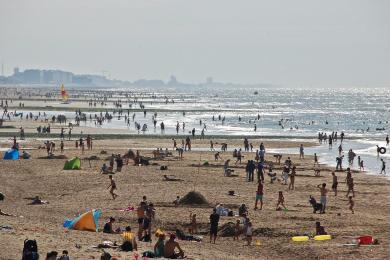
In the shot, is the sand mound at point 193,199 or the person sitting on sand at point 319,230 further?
the sand mound at point 193,199

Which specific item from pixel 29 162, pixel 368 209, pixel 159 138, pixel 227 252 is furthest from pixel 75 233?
pixel 159 138

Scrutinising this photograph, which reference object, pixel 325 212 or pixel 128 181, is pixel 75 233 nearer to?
pixel 325 212

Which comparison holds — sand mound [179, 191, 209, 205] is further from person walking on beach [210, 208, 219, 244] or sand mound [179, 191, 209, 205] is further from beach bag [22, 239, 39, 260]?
beach bag [22, 239, 39, 260]

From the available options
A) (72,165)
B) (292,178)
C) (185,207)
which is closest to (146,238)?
(185,207)

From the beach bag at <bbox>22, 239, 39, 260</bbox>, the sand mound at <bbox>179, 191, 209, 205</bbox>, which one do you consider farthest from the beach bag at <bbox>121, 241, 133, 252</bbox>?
the sand mound at <bbox>179, 191, 209, 205</bbox>

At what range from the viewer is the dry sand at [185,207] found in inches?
780

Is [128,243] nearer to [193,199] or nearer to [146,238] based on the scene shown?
[146,238]

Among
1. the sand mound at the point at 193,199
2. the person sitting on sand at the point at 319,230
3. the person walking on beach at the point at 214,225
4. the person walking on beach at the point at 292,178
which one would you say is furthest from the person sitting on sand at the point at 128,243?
the person walking on beach at the point at 292,178

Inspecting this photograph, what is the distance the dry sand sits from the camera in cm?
1981

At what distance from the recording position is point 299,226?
77.5ft

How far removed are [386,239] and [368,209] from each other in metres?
6.50

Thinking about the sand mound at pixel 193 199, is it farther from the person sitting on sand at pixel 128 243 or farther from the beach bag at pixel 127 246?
the beach bag at pixel 127 246

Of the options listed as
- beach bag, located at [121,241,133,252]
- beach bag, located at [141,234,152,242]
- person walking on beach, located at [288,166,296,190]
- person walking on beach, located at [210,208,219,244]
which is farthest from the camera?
person walking on beach, located at [288,166,296,190]

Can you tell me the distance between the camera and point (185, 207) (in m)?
26.8
